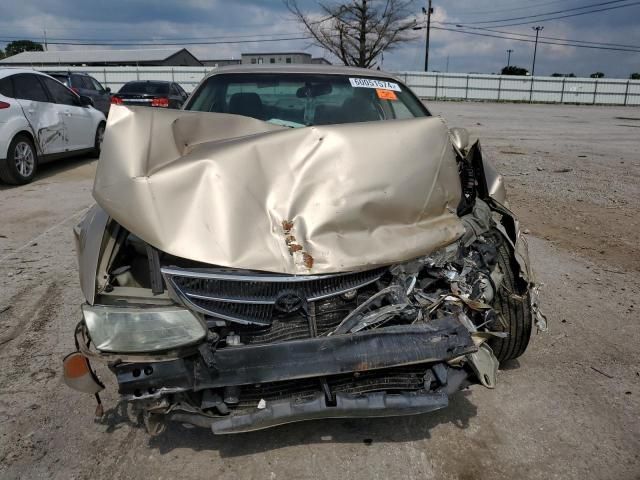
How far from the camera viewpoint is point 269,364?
6.65 ft

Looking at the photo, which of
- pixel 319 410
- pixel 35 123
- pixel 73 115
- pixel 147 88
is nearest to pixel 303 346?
pixel 319 410

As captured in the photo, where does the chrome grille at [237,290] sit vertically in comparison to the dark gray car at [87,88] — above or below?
below

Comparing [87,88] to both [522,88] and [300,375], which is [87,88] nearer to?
[300,375]

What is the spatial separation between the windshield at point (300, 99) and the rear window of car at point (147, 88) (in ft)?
38.1

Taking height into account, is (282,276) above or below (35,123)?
below

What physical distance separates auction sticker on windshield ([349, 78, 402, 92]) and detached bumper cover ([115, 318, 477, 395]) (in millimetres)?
2445

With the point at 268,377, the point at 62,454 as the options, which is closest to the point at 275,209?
the point at 268,377

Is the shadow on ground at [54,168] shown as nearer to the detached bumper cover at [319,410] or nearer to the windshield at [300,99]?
the windshield at [300,99]

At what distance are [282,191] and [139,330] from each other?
88 centimetres

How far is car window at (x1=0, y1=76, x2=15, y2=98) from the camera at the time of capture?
7.43 m

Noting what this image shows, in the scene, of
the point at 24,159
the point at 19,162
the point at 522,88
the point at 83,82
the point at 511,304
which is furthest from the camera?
the point at 522,88

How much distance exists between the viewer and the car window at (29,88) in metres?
7.79

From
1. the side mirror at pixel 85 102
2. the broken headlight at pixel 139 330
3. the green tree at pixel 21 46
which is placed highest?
Result: the green tree at pixel 21 46

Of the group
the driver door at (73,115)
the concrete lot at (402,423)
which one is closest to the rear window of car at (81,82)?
the driver door at (73,115)
